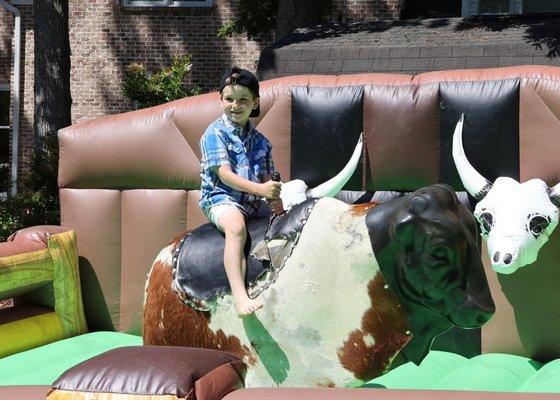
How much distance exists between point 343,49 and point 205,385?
4385 millimetres

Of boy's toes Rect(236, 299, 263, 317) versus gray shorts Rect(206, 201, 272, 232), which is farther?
gray shorts Rect(206, 201, 272, 232)

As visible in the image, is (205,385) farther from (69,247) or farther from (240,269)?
(69,247)

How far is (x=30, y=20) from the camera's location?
12.9m

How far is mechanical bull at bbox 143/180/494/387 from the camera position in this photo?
2648mm

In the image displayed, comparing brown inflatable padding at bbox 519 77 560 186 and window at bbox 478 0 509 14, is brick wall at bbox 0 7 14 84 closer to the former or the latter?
window at bbox 478 0 509 14

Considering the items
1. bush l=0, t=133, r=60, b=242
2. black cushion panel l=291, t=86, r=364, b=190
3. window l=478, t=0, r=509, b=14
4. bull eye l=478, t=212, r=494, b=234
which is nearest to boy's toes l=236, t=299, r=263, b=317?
bull eye l=478, t=212, r=494, b=234

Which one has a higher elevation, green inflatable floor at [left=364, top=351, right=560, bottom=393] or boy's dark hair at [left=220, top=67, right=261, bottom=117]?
boy's dark hair at [left=220, top=67, right=261, bottom=117]

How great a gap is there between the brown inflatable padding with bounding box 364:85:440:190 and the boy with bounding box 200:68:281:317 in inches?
33.3

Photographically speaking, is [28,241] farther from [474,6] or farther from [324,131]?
[474,6]

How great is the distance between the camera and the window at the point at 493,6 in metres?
11.2

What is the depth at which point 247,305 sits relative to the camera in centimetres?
281

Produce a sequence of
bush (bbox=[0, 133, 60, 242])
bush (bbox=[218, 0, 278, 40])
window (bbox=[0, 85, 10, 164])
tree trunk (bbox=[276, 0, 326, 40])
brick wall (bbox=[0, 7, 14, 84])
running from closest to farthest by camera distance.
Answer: bush (bbox=[0, 133, 60, 242]), tree trunk (bbox=[276, 0, 326, 40]), bush (bbox=[218, 0, 278, 40]), brick wall (bbox=[0, 7, 14, 84]), window (bbox=[0, 85, 10, 164])

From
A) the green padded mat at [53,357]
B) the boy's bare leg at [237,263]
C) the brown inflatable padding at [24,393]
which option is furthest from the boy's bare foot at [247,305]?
the green padded mat at [53,357]

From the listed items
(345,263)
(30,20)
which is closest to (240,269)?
(345,263)
